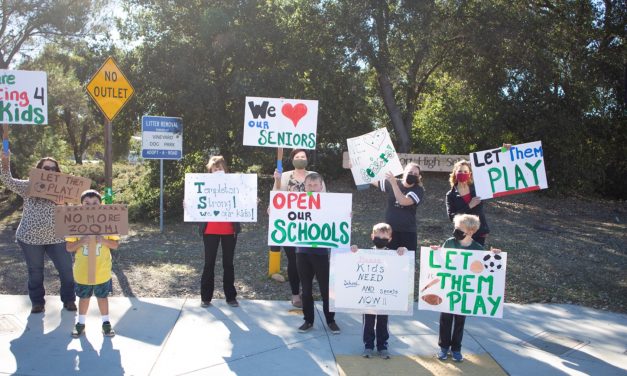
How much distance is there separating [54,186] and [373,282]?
347 cm

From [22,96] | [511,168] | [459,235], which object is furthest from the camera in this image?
[22,96]

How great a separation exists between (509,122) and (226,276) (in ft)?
40.0

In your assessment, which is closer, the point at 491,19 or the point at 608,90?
the point at 491,19

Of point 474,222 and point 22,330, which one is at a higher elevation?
point 474,222

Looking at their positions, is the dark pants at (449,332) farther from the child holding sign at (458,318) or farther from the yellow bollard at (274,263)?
the yellow bollard at (274,263)

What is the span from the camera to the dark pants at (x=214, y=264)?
20.5 ft

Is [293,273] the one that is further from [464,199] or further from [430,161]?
[430,161]

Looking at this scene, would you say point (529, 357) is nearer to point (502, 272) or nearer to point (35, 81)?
point (502, 272)

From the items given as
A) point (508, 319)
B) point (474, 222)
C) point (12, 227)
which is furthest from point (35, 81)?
point (12, 227)

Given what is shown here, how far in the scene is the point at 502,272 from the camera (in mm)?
5109

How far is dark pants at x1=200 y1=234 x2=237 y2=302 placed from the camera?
6234mm

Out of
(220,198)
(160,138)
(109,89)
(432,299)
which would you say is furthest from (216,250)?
(160,138)

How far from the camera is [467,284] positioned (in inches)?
203

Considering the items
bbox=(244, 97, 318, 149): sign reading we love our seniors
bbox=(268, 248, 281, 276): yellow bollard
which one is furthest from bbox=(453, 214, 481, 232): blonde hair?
bbox=(268, 248, 281, 276): yellow bollard
